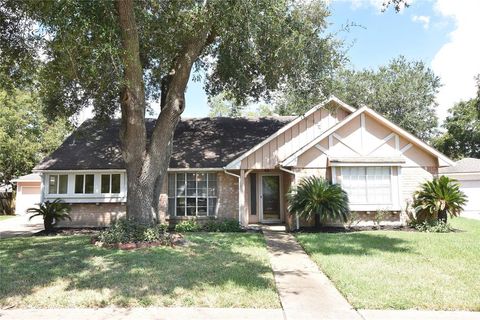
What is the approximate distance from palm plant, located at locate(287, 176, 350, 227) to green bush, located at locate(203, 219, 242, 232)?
7.49ft

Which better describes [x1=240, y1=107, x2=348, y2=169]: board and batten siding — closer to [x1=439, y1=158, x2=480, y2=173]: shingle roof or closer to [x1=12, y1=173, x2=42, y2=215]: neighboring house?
[x1=439, y1=158, x2=480, y2=173]: shingle roof

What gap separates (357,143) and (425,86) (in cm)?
2740

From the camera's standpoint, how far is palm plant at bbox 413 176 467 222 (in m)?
13.9

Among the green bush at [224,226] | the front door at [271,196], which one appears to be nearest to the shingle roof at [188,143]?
the front door at [271,196]

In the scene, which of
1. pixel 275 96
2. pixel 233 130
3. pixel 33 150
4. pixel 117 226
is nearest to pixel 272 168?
pixel 275 96

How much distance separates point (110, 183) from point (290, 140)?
8.23m

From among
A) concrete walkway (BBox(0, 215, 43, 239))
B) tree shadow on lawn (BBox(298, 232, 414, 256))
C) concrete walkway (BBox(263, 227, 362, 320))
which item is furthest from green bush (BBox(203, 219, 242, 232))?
concrete walkway (BBox(0, 215, 43, 239))

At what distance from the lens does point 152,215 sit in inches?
438

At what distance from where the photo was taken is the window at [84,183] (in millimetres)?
16781

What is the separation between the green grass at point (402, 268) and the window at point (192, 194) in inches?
206

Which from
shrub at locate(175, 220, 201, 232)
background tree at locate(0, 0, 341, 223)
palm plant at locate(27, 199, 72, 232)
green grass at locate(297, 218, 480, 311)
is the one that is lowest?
green grass at locate(297, 218, 480, 311)

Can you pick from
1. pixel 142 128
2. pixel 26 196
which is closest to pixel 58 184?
pixel 142 128

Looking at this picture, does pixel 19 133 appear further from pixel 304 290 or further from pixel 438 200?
pixel 304 290

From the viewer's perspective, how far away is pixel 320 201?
13.8m
